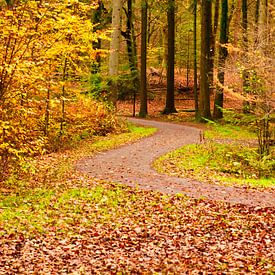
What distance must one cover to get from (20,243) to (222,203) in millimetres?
4447

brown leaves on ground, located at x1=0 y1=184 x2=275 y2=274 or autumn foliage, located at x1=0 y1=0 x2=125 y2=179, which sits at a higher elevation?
autumn foliage, located at x1=0 y1=0 x2=125 y2=179

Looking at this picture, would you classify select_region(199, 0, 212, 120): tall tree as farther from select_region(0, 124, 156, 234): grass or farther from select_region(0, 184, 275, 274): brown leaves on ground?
select_region(0, 184, 275, 274): brown leaves on ground

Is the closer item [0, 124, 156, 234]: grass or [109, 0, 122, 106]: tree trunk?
[0, 124, 156, 234]: grass

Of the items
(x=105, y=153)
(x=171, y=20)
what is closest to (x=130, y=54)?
(x=171, y=20)

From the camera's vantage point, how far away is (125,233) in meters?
8.43

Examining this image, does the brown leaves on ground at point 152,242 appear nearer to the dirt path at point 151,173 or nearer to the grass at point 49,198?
the grass at point 49,198

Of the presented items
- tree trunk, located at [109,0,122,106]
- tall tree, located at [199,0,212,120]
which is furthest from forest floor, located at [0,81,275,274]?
tall tree, located at [199,0,212,120]

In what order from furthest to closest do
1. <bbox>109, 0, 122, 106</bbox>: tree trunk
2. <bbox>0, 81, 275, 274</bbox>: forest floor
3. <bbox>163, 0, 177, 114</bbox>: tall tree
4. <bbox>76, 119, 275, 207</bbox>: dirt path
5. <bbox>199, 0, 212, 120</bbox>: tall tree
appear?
<bbox>163, 0, 177, 114</bbox>: tall tree < <bbox>199, 0, 212, 120</bbox>: tall tree < <bbox>109, 0, 122, 106</bbox>: tree trunk < <bbox>76, 119, 275, 207</bbox>: dirt path < <bbox>0, 81, 275, 274</bbox>: forest floor

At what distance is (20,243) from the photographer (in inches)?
305

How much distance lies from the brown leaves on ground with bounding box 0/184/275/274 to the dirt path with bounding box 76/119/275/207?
2.76 ft

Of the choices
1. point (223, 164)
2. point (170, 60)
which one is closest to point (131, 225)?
point (223, 164)

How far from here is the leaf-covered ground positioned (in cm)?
697

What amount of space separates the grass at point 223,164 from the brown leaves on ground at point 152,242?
304 centimetres

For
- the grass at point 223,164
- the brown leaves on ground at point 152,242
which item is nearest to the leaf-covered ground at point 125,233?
the brown leaves on ground at point 152,242
